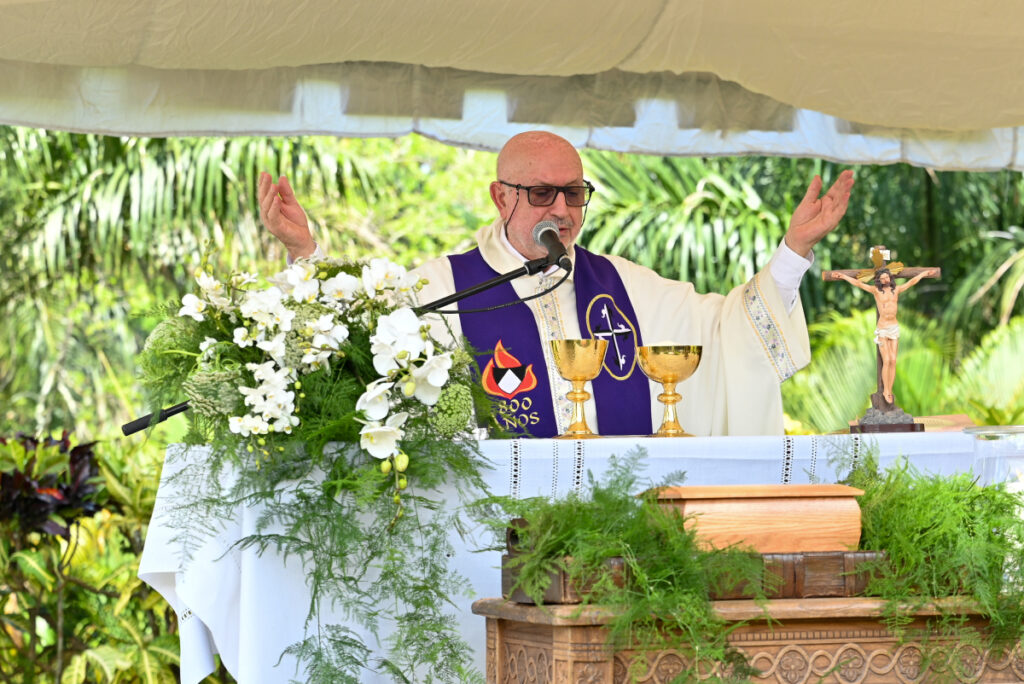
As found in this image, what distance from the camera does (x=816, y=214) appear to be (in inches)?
150

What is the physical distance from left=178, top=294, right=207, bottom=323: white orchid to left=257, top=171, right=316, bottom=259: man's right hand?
0.99 metres

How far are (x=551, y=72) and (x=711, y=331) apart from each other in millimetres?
1000

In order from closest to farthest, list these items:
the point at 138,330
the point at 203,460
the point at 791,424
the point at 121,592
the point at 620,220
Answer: the point at 203,460 → the point at 121,592 → the point at 791,424 → the point at 620,220 → the point at 138,330

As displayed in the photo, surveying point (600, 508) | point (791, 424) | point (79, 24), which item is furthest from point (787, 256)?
point (791, 424)

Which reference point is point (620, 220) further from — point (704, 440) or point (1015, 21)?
point (704, 440)

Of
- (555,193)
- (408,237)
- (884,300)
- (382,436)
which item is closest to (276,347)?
(382,436)

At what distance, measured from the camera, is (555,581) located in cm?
220

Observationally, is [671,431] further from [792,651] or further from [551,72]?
[551,72]

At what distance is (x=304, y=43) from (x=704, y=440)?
5.95ft

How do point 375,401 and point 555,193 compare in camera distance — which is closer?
point 375,401

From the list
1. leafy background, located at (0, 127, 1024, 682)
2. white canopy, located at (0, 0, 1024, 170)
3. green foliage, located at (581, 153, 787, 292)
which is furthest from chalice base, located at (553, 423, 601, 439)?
green foliage, located at (581, 153, 787, 292)

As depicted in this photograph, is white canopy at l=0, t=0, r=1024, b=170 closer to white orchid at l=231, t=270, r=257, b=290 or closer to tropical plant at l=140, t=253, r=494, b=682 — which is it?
white orchid at l=231, t=270, r=257, b=290

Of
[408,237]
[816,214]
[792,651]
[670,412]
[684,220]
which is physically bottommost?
[792,651]

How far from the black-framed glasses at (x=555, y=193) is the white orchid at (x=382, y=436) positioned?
1.78m
